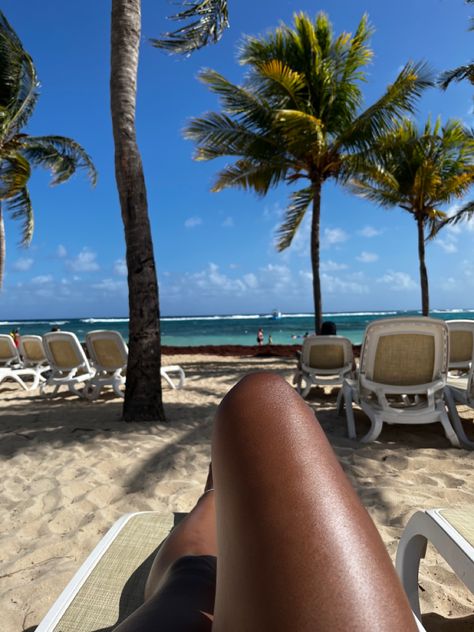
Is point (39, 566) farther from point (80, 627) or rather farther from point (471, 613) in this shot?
point (471, 613)

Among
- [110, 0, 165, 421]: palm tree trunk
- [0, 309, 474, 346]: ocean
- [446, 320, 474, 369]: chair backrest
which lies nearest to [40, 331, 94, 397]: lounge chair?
[110, 0, 165, 421]: palm tree trunk

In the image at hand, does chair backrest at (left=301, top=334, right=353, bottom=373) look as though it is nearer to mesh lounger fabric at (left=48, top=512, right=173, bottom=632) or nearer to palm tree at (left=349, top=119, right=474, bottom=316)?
mesh lounger fabric at (left=48, top=512, right=173, bottom=632)

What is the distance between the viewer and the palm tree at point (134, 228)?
15.4 ft

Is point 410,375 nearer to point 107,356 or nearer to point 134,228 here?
point 134,228

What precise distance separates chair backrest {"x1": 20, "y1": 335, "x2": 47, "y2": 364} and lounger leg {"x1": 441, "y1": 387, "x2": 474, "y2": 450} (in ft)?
24.7

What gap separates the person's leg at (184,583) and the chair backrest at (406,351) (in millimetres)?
3341

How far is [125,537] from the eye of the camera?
141 cm

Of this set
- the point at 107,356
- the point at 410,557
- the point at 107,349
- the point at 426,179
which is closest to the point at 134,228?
the point at 107,349

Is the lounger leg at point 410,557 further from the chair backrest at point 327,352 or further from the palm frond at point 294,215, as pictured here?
the palm frond at point 294,215

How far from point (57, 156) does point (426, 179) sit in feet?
41.0

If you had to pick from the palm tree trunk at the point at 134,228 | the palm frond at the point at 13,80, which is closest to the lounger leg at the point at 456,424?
the palm tree trunk at the point at 134,228

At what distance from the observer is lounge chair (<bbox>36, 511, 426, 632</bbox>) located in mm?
1011

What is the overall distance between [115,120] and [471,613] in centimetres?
513

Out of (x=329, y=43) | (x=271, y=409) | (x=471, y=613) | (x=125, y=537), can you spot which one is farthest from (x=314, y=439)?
(x=329, y=43)
